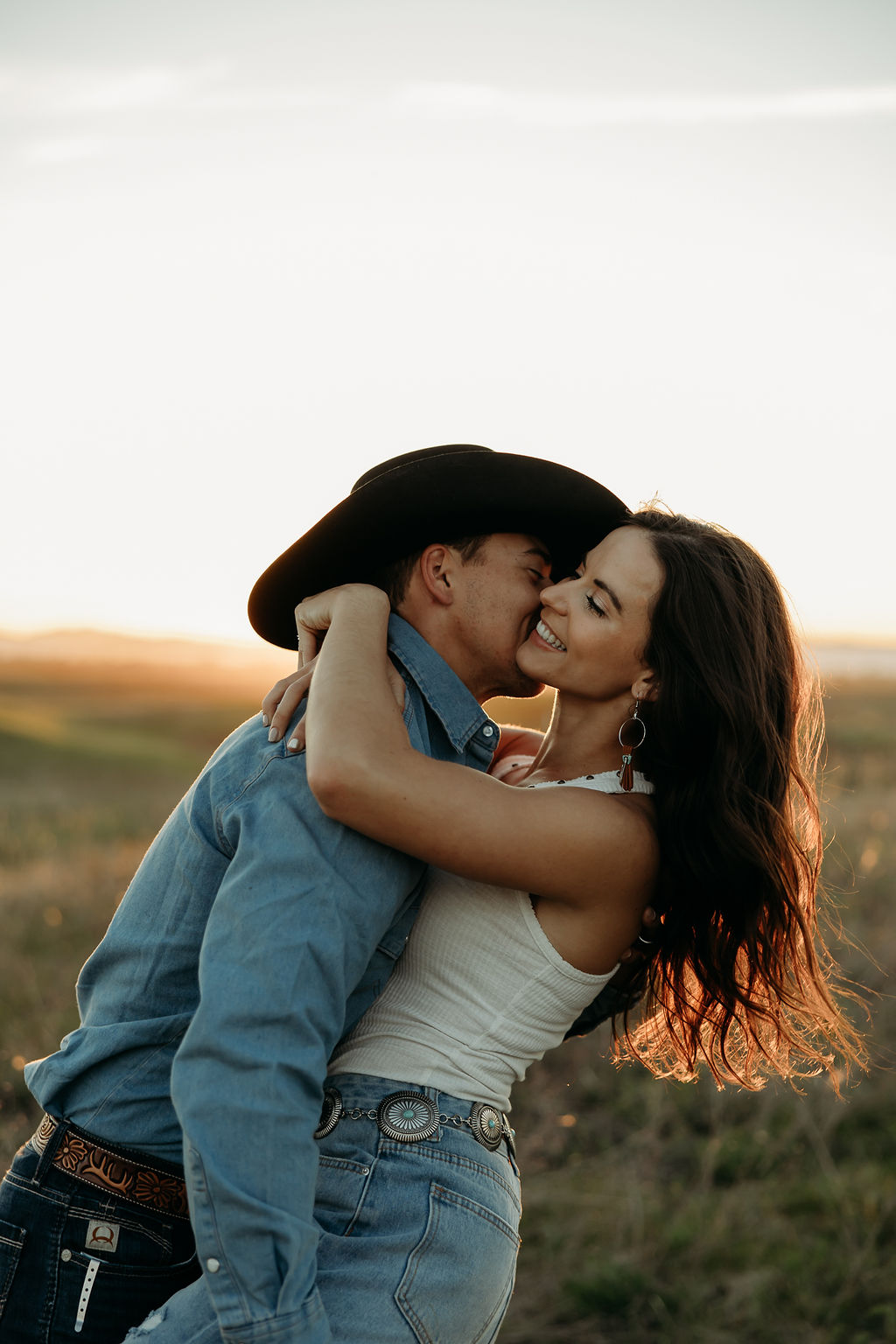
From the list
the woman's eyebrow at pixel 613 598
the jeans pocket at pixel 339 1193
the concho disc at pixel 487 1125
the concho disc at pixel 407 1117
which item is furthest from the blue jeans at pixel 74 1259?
the woman's eyebrow at pixel 613 598

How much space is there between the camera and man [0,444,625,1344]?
1848mm

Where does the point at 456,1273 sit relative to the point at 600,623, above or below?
below

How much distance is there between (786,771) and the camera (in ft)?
9.23

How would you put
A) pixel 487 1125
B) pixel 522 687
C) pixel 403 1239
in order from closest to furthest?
pixel 403 1239 < pixel 487 1125 < pixel 522 687

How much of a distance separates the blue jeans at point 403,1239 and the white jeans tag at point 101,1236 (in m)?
0.21

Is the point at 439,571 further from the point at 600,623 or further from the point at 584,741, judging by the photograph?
the point at 584,741

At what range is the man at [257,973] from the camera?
72.7 inches

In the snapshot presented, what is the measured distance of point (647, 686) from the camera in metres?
2.79

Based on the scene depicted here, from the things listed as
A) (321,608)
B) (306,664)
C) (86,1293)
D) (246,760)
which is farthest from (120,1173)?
(321,608)

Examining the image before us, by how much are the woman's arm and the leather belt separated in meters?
0.86

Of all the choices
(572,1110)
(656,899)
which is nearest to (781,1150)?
(572,1110)

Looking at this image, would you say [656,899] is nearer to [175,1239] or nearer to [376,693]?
[376,693]

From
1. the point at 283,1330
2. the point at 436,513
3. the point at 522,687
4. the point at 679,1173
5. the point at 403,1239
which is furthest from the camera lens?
the point at 679,1173

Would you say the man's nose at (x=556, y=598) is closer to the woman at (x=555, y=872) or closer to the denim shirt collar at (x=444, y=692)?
the woman at (x=555, y=872)
